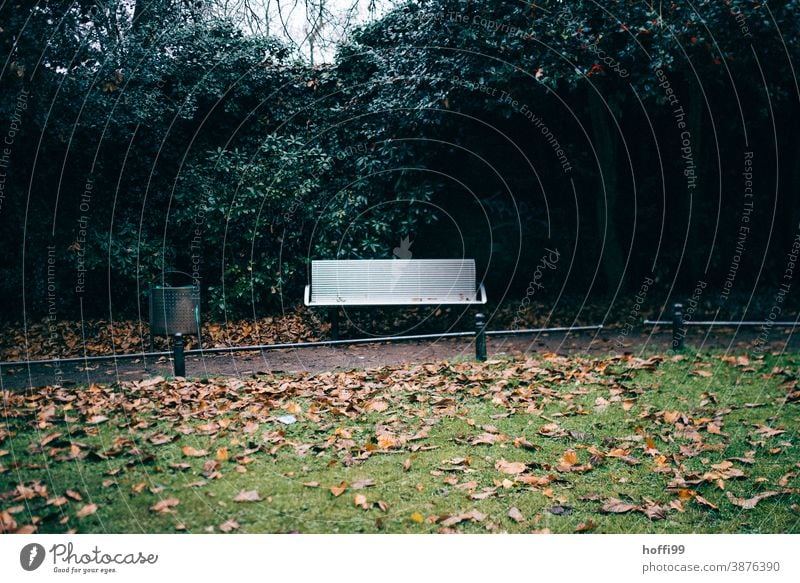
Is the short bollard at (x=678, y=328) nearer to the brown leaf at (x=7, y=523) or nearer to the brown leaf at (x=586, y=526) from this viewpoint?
the brown leaf at (x=586, y=526)

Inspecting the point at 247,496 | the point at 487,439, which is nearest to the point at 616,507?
the point at 487,439

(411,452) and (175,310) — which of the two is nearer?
(411,452)

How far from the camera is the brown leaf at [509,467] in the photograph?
4160 mm

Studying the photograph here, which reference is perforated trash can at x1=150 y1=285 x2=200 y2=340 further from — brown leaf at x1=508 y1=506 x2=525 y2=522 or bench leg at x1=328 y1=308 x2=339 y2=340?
brown leaf at x1=508 y1=506 x2=525 y2=522

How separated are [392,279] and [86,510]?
22.3 ft

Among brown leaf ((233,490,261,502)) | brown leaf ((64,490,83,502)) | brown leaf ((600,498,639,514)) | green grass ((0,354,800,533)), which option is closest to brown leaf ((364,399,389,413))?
green grass ((0,354,800,533))

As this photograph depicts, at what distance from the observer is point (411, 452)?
4547 mm

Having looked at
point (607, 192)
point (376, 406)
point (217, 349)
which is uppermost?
point (607, 192)

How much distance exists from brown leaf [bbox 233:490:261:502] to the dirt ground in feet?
11.5

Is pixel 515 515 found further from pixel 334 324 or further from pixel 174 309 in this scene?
pixel 174 309

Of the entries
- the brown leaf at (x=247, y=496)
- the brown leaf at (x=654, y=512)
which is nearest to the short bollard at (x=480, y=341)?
the brown leaf at (x=654, y=512)

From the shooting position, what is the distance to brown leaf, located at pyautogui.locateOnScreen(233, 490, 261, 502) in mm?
3723
